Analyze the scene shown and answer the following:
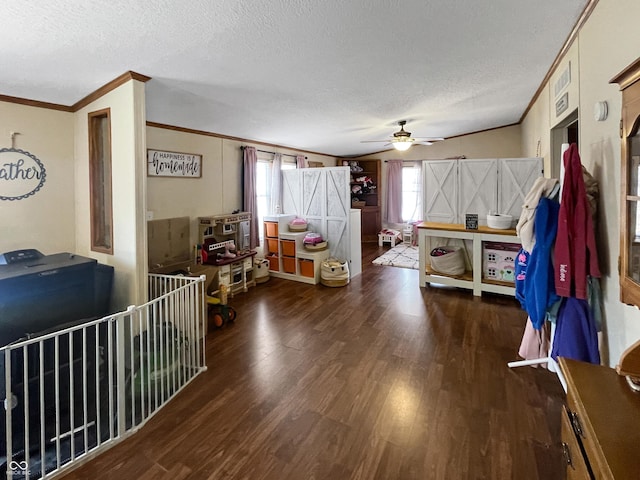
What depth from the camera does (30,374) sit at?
6.81 feet

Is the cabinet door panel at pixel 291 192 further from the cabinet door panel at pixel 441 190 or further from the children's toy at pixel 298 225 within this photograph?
the cabinet door panel at pixel 441 190

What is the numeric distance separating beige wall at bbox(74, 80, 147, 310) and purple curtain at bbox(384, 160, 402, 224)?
718 cm

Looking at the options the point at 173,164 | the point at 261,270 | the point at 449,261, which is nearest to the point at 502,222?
the point at 449,261

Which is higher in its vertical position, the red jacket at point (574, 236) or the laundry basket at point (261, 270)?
the red jacket at point (574, 236)

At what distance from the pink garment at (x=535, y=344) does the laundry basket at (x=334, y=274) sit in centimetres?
282

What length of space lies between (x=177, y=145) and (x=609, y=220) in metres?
4.65

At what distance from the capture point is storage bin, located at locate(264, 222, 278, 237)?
5.60 metres

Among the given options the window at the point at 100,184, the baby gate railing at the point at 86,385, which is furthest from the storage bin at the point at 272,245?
the baby gate railing at the point at 86,385

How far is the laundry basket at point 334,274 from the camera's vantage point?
203 inches

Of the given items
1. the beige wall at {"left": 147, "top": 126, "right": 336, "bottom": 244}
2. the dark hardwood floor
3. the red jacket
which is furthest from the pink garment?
the beige wall at {"left": 147, "top": 126, "right": 336, "bottom": 244}

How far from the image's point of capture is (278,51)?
8.28ft

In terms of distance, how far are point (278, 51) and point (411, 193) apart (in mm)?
7096

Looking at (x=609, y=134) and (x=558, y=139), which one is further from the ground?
(x=558, y=139)

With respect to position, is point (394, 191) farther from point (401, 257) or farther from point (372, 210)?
point (401, 257)
